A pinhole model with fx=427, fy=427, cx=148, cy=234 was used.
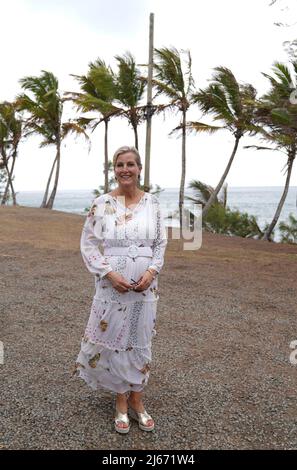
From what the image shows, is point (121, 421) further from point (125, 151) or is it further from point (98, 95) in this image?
point (98, 95)

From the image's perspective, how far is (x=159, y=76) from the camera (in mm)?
16109

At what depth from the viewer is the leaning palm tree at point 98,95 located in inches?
703

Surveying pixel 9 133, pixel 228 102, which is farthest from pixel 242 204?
pixel 228 102

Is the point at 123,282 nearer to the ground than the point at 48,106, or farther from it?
nearer to the ground

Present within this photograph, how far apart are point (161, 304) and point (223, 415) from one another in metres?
2.95

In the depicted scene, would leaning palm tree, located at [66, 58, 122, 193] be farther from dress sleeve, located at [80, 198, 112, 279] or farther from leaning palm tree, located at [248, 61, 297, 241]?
dress sleeve, located at [80, 198, 112, 279]

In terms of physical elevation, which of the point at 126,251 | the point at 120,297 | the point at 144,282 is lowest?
the point at 120,297

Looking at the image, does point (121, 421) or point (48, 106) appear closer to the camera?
point (121, 421)

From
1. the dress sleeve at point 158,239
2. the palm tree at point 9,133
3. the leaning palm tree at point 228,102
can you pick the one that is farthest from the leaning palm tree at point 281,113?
the palm tree at point 9,133

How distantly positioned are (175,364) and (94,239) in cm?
169

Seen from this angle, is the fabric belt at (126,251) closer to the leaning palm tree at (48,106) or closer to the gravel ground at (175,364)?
the gravel ground at (175,364)

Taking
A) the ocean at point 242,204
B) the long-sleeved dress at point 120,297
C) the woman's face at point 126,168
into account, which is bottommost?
the ocean at point 242,204

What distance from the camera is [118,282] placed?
2.63m

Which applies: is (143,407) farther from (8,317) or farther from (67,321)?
(8,317)
